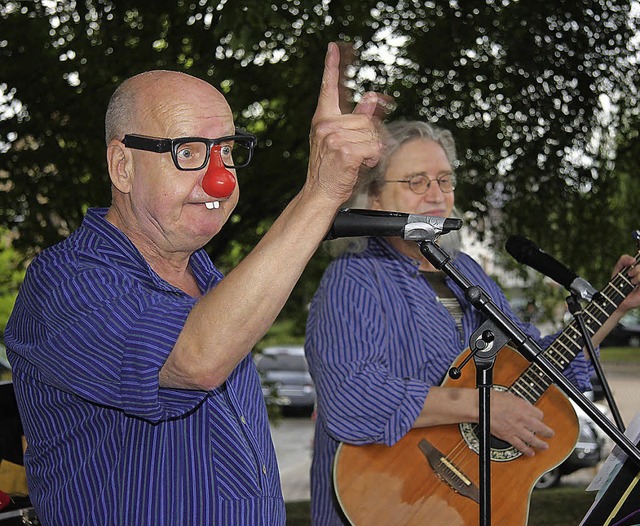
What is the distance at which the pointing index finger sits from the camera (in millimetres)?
1679

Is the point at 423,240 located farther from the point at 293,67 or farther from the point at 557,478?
the point at 557,478

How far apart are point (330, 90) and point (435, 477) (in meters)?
1.69

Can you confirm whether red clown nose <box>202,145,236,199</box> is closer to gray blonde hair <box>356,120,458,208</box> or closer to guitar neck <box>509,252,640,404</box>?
gray blonde hair <box>356,120,458,208</box>

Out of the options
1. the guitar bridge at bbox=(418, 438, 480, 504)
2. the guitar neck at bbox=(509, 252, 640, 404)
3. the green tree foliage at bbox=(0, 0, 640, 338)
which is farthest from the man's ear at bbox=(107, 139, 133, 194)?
the green tree foliage at bbox=(0, 0, 640, 338)

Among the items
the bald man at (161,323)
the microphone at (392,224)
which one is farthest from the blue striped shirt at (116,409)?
the microphone at (392,224)

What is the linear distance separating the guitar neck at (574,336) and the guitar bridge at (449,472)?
13.3 inches

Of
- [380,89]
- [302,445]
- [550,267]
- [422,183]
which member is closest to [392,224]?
[550,267]

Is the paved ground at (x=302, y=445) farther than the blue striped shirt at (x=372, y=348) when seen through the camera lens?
Yes

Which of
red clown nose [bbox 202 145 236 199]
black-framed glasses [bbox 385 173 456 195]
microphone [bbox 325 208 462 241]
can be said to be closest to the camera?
red clown nose [bbox 202 145 236 199]

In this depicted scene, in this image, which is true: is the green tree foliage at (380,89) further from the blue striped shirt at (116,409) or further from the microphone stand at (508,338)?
the blue striped shirt at (116,409)

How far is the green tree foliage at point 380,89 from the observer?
16.7 ft

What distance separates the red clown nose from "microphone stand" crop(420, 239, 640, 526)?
50cm

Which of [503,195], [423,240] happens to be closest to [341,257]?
[423,240]

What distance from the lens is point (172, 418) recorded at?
1.95 m
